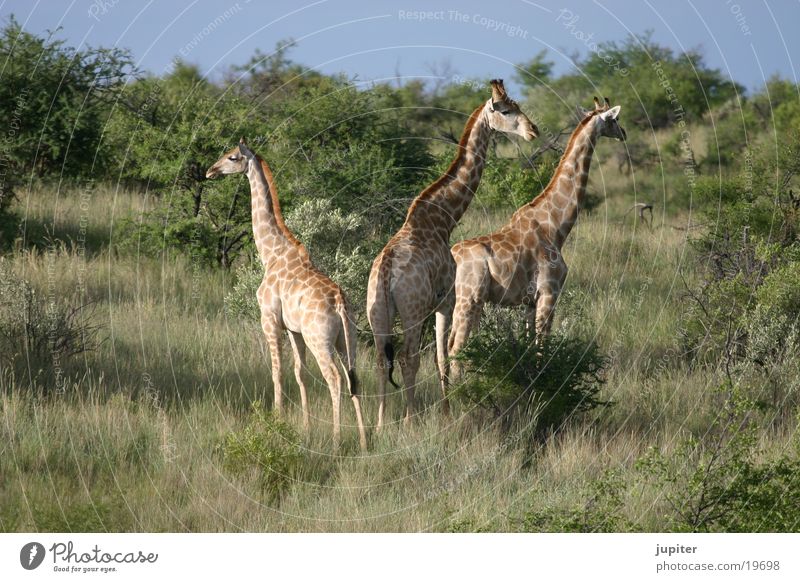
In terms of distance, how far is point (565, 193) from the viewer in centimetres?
1297

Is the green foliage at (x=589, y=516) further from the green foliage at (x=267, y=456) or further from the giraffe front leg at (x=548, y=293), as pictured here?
the giraffe front leg at (x=548, y=293)

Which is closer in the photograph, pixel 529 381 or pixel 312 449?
pixel 312 449

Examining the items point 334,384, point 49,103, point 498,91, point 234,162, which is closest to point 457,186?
point 498,91

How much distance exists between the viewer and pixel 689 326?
13922mm

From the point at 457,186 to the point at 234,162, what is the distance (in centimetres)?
252

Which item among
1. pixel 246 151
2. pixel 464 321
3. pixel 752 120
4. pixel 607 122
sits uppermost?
pixel 752 120

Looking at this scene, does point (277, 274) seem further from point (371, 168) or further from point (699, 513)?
point (371, 168)

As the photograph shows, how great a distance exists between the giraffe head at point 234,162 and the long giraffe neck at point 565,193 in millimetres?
3425

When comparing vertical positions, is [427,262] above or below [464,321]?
above

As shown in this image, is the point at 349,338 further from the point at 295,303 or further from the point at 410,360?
the point at 410,360

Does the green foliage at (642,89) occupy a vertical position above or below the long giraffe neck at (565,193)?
above

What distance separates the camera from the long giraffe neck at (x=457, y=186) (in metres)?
11.9

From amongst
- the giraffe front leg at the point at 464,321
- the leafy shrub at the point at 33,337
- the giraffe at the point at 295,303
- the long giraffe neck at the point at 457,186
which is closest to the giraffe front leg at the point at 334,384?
the giraffe at the point at 295,303

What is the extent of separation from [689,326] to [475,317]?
3334 millimetres
